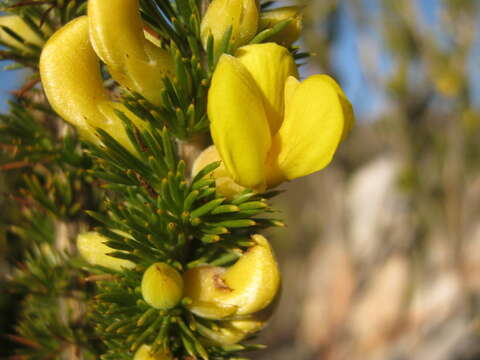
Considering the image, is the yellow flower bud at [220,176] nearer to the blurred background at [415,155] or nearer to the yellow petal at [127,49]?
the yellow petal at [127,49]

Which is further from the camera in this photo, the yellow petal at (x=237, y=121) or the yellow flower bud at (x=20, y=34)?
the yellow flower bud at (x=20, y=34)

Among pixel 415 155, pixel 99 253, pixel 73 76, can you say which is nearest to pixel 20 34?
pixel 73 76

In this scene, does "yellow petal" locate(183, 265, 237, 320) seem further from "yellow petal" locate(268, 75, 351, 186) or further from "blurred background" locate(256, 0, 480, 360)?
"blurred background" locate(256, 0, 480, 360)

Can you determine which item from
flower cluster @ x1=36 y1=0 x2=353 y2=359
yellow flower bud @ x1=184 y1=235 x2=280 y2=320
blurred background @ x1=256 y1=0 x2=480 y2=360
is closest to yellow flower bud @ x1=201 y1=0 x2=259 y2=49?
flower cluster @ x1=36 y1=0 x2=353 y2=359

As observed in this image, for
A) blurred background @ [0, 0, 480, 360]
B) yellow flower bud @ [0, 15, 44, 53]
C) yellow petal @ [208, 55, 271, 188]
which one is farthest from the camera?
blurred background @ [0, 0, 480, 360]

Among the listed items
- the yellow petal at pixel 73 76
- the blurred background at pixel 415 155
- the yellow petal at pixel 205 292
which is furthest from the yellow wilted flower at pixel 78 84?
the blurred background at pixel 415 155

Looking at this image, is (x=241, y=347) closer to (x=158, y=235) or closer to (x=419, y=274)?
(x=158, y=235)
